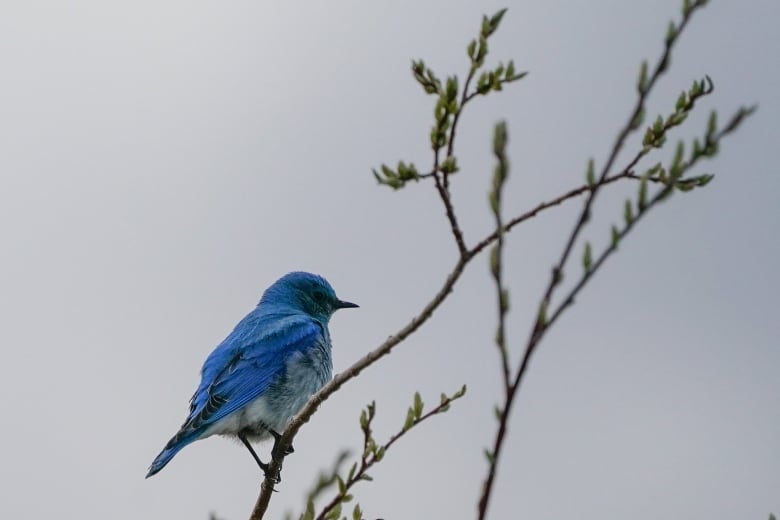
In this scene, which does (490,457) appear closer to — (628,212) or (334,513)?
(628,212)

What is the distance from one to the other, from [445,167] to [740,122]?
1053 millimetres

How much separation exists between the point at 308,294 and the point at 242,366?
1.99 meters

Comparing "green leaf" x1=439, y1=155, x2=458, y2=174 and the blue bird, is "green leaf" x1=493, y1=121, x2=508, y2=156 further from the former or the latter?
the blue bird

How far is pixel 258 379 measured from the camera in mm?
10219

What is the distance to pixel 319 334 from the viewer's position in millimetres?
11109

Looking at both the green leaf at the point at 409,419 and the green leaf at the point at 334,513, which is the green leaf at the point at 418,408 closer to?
the green leaf at the point at 409,419

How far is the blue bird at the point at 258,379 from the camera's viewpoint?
9.83 m

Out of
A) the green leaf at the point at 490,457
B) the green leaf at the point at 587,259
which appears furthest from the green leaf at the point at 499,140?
the green leaf at the point at 490,457

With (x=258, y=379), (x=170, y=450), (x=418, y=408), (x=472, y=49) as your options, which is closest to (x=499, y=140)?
(x=472, y=49)

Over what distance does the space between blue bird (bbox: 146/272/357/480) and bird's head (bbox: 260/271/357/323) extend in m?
0.57

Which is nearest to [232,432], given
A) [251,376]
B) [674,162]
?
[251,376]

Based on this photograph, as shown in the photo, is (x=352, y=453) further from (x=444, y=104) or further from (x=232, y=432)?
(x=232, y=432)

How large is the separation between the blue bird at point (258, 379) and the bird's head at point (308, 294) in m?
0.57

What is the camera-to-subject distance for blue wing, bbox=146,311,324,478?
966cm
